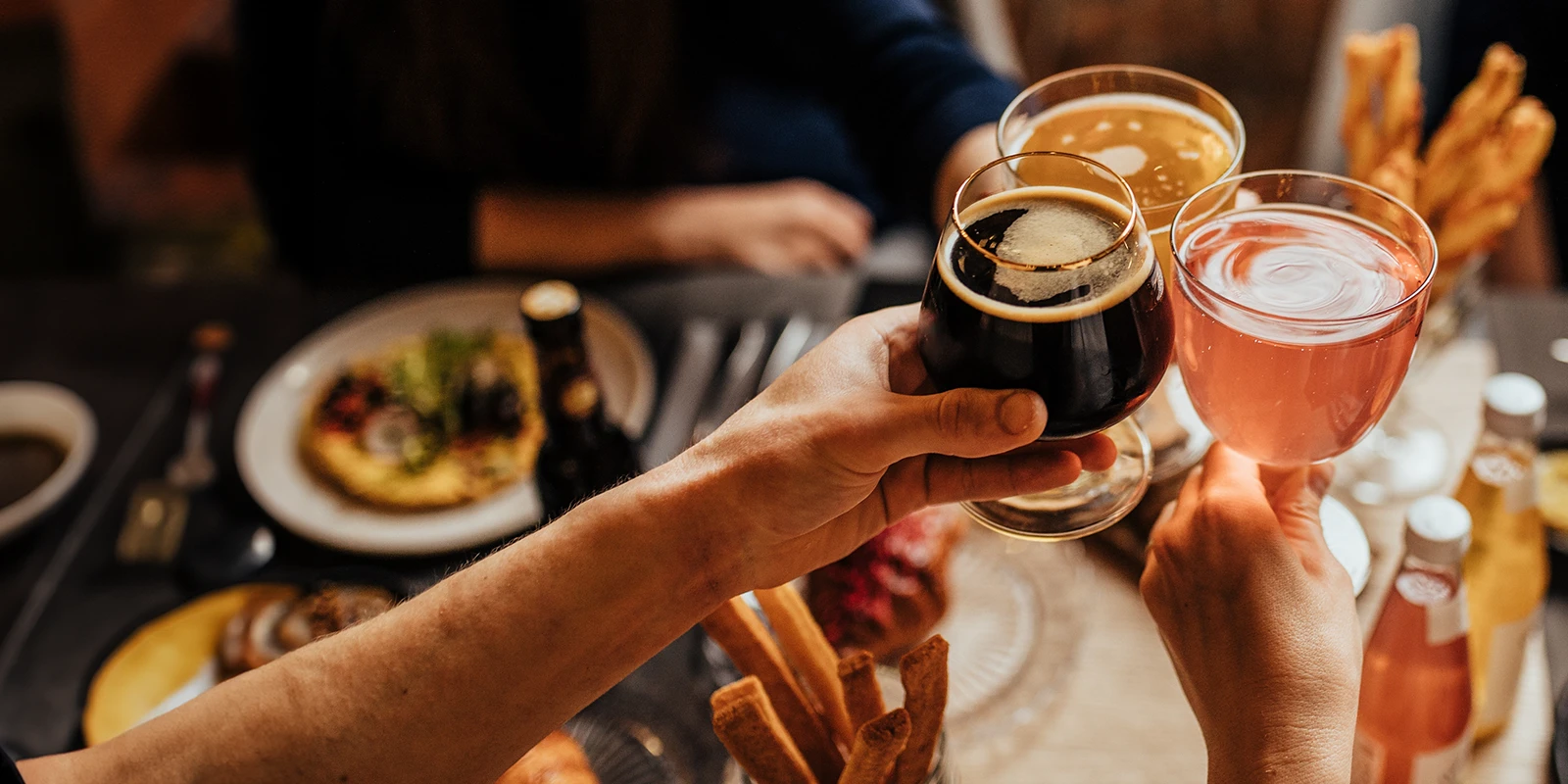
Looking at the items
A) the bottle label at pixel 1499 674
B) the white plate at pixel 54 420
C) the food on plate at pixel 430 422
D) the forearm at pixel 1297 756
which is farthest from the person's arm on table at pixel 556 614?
the white plate at pixel 54 420

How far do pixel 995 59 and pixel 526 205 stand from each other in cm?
110

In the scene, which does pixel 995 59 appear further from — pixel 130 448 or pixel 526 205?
pixel 130 448

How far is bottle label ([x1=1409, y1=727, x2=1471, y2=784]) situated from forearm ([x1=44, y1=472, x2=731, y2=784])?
679mm

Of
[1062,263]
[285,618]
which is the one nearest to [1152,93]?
[1062,263]

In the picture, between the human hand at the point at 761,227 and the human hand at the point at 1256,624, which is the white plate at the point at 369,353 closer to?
the human hand at the point at 761,227

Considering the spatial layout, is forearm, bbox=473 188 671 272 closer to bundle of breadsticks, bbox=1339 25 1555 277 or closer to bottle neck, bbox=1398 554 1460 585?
bundle of breadsticks, bbox=1339 25 1555 277

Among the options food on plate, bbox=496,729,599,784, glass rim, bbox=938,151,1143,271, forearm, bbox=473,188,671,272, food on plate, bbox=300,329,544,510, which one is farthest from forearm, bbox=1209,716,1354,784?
forearm, bbox=473,188,671,272

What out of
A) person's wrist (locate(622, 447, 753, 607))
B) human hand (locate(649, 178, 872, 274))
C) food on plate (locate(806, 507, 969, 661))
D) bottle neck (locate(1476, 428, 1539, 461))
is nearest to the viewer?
person's wrist (locate(622, 447, 753, 607))

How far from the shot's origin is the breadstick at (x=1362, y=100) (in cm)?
132

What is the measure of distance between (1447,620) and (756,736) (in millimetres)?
626

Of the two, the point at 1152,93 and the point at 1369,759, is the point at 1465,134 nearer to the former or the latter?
the point at 1152,93

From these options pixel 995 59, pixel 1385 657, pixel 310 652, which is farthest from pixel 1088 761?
pixel 995 59

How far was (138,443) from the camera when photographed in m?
1.74

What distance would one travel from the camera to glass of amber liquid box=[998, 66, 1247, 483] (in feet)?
3.32
